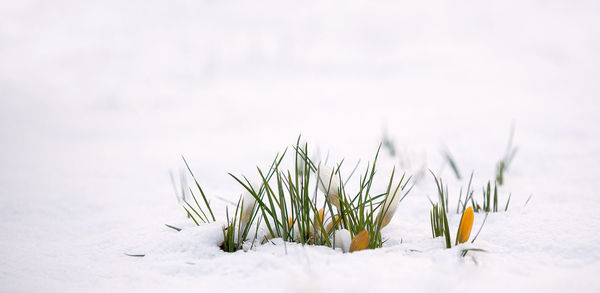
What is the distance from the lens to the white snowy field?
803 mm

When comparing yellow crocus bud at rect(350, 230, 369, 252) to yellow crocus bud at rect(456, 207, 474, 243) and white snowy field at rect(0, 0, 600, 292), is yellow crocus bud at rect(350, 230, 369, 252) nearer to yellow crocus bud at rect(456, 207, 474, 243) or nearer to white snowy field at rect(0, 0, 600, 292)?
white snowy field at rect(0, 0, 600, 292)

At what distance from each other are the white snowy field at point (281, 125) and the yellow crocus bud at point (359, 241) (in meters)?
0.04

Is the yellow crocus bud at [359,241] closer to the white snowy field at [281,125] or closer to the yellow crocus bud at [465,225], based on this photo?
the white snowy field at [281,125]

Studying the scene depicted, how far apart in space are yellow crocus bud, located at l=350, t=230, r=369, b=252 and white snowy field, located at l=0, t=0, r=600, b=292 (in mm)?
40

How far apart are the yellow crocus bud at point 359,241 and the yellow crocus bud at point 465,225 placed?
0.18 m

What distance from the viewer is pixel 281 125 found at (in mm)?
2697

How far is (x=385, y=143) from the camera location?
2.05 metres

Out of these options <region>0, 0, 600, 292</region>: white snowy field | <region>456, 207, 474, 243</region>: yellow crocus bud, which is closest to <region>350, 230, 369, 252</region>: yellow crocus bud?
<region>0, 0, 600, 292</region>: white snowy field

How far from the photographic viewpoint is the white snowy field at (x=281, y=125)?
0.80m

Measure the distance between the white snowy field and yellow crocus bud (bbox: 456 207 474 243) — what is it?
0.09ft

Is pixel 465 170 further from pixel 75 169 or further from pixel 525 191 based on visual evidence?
pixel 75 169

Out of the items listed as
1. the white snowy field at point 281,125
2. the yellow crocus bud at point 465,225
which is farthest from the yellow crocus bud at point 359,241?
the yellow crocus bud at point 465,225

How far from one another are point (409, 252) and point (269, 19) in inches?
165

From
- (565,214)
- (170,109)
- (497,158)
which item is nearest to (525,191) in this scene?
(565,214)
